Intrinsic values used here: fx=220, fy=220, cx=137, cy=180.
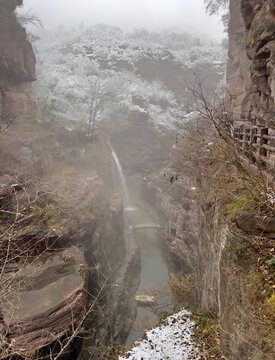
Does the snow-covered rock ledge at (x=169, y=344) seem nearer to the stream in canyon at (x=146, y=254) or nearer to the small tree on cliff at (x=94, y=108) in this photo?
the stream in canyon at (x=146, y=254)

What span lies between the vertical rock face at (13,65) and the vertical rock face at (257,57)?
1955 centimetres

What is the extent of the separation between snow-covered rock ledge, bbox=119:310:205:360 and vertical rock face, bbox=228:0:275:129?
26.0 feet

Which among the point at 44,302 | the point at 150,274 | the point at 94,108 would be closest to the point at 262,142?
the point at 44,302

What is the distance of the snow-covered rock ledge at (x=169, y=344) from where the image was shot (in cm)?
655

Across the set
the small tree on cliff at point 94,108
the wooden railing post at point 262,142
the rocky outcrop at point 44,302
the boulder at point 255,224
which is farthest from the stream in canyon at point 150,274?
the small tree on cliff at point 94,108

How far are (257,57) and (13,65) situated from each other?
2085 centimetres

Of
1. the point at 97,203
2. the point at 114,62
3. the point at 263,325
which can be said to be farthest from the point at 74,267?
the point at 114,62

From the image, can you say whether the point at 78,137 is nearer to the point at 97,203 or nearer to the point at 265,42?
the point at 97,203

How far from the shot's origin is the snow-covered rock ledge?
6547 mm

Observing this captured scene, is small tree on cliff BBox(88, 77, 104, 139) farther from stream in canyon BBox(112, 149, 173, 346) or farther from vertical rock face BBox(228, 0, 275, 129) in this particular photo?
vertical rock face BBox(228, 0, 275, 129)

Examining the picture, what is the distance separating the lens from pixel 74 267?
11.2m

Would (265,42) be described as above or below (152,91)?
below

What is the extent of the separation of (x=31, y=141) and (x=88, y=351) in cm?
1675

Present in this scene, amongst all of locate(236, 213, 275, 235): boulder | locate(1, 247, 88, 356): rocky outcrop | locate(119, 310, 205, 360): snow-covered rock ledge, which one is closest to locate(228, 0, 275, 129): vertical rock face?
locate(236, 213, 275, 235): boulder
